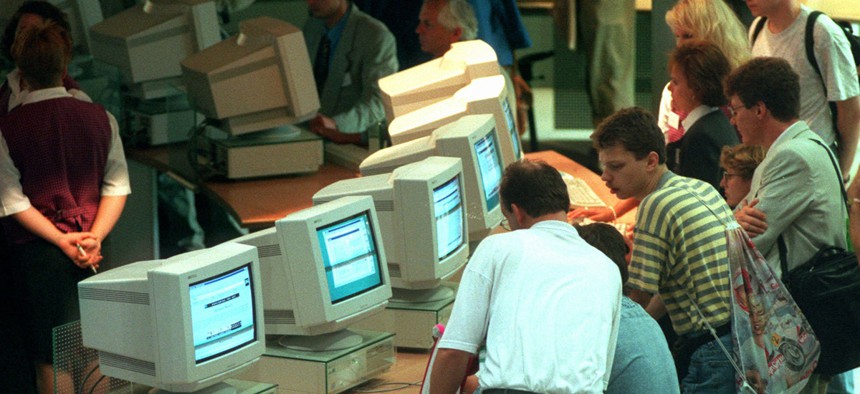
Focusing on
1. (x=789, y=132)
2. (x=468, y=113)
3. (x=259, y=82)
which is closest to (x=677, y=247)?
(x=789, y=132)

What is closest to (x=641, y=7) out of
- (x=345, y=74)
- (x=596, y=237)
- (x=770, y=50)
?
(x=345, y=74)

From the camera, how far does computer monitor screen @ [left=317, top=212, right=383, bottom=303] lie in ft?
11.3

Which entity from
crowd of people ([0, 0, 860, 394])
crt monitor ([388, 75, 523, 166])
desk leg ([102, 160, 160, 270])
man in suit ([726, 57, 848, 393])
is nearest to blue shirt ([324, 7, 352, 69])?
crowd of people ([0, 0, 860, 394])

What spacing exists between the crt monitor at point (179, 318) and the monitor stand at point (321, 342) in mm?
260

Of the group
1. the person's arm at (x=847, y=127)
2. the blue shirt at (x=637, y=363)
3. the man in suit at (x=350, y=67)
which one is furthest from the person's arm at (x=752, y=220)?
the man in suit at (x=350, y=67)

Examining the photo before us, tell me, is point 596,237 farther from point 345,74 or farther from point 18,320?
point 345,74

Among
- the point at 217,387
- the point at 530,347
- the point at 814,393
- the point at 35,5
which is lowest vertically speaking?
the point at 814,393

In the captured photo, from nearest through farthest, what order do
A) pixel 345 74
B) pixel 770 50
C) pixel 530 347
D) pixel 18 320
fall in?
pixel 530 347
pixel 18 320
pixel 770 50
pixel 345 74

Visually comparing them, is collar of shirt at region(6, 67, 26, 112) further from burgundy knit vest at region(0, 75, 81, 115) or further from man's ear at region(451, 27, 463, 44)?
man's ear at region(451, 27, 463, 44)

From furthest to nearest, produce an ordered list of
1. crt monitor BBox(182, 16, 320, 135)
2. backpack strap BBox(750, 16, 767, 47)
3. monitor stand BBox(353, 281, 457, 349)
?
crt monitor BBox(182, 16, 320, 135)
backpack strap BBox(750, 16, 767, 47)
monitor stand BBox(353, 281, 457, 349)

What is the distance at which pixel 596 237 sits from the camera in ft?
9.57

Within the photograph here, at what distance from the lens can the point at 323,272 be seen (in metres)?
3.40

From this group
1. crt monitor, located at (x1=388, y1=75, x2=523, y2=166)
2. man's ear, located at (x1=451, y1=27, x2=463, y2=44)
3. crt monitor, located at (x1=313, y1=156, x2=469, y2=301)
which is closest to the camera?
crt monitor, located at (x1=313, y1=156, x2=469, y2=301)

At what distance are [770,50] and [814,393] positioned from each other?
178 cm
